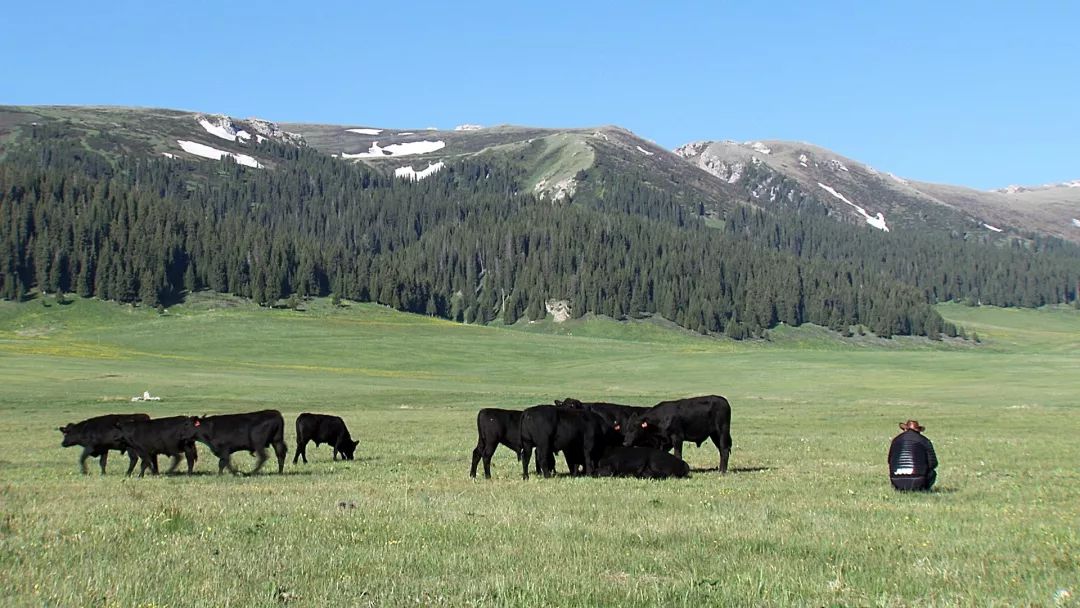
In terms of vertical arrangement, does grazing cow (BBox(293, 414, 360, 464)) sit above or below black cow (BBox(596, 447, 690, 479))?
below

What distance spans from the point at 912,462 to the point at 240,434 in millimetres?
15187

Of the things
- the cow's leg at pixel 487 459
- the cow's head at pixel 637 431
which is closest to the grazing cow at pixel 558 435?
the cow's leg at pixel 487 459

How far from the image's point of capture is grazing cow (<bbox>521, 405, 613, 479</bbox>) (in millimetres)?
22344

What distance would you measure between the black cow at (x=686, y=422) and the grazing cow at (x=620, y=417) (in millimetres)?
126

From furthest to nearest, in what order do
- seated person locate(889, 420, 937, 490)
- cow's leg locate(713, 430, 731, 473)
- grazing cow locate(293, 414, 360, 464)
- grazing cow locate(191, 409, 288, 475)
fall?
grazing cow locate(293, 414, 360, 464) < cow's leg locate(713, 430, 731, 473) < grazing cow locate(191, 409, 288, 475) < seated person locate(889, 420, 937, 490)

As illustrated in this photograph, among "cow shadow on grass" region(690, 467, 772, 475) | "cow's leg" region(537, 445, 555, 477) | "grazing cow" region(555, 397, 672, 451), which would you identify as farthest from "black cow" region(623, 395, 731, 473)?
"cow's leg" region(537, 445, 555, 477)

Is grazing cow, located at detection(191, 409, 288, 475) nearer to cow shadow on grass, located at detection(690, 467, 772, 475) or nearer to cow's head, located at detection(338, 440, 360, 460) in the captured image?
cow's head, located at detection(338, 440, 360, 460)

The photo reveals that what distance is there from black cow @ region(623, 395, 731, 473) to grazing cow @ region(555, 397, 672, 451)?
0.13 meters

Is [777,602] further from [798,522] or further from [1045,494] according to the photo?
[1045,494]

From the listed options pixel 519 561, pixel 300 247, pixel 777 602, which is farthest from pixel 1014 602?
pixel 300 247

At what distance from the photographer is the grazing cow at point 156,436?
2316cm

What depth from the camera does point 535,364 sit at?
109 metres

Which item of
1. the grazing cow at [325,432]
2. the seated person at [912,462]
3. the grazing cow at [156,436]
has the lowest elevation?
the grazing cow at [325,432]

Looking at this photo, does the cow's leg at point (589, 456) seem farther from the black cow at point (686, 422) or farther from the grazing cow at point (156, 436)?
the grazing cow at point (156, 436)
